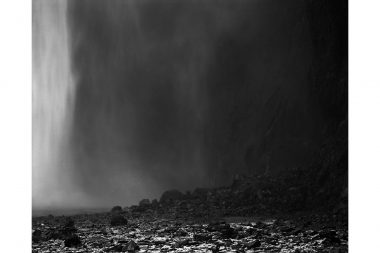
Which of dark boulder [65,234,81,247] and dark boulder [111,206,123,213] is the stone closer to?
dark boulder [65,234,81,247]

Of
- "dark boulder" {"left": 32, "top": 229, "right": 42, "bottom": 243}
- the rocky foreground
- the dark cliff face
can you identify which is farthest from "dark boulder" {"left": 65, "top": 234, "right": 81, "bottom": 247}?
the dark cliff face

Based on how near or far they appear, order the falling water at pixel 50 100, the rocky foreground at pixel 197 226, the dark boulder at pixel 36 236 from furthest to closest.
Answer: the falling water at pixel 50 100 < the dark boulder at pixel 36 236 < the rocky foreground at pixel 197 226

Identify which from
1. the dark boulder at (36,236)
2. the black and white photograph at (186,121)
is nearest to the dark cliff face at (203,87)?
the black and white photograph at (186,121)

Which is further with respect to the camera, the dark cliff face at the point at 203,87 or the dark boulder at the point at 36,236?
the dark cliff face at the point at 203,87

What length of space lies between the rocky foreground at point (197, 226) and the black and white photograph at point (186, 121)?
0.6 inches

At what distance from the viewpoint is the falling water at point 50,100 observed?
23.2ft

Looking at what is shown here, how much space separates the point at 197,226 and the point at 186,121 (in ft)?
4.46

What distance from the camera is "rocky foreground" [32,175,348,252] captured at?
679cm

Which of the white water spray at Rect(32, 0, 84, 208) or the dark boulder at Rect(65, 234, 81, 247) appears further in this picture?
the white water spray at Rect(32, 0, 84, 208)

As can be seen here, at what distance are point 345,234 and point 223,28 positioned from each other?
3035mm

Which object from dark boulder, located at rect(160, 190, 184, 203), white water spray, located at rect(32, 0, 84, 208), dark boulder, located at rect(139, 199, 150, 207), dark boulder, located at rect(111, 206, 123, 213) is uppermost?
white water spray, located at rect(32, 0, 84, 208)

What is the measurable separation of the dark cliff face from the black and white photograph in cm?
1

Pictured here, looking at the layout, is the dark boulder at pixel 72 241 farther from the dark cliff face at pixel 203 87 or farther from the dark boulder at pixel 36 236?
the dark cliff face at pixel 203 87
